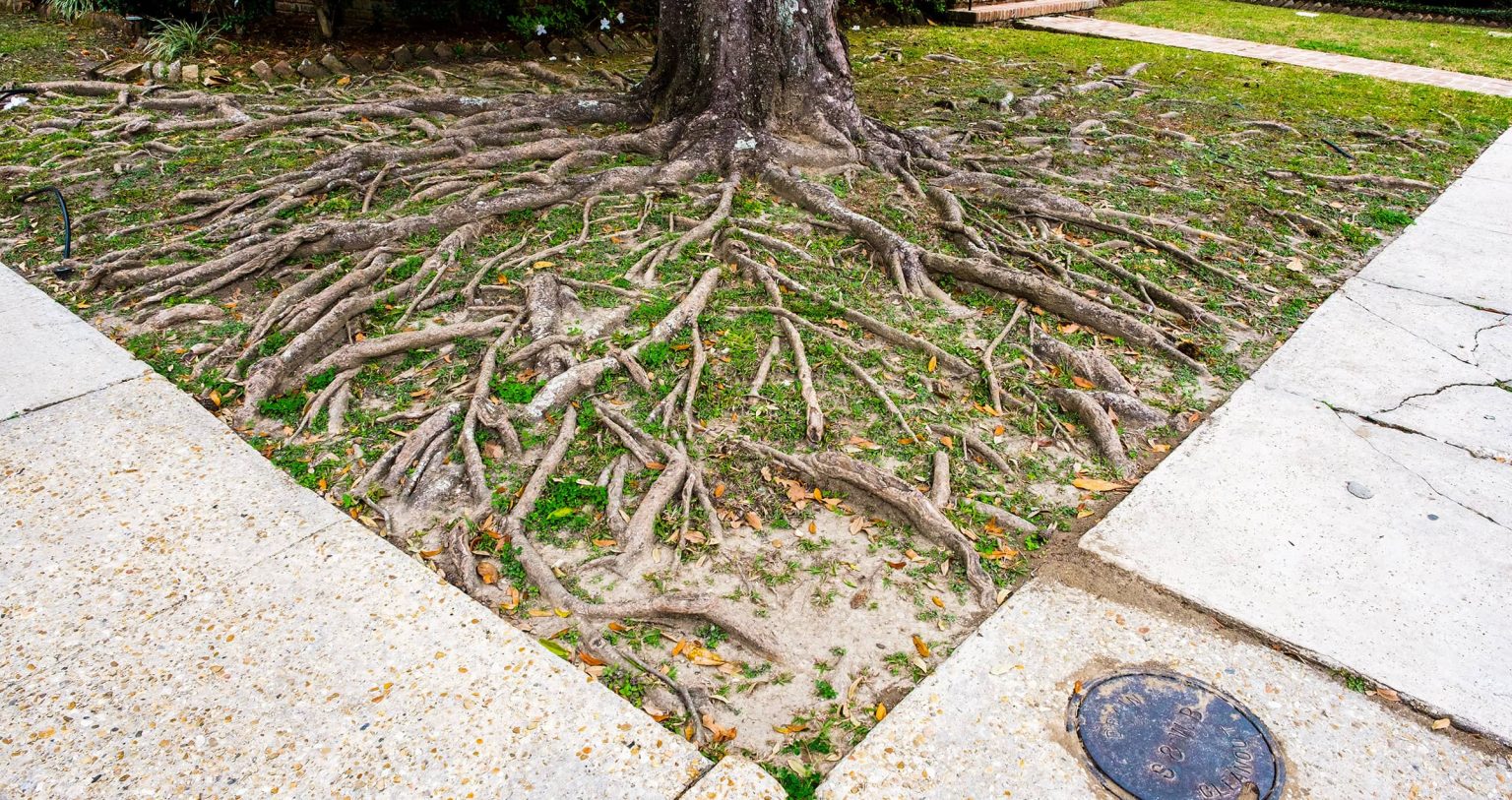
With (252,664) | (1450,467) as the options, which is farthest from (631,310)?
(1450,467)

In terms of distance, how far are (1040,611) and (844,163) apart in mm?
4860

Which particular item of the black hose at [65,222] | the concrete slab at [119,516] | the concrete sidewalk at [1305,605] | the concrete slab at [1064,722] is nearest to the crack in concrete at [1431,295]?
the concrete sidewalk at [1305,605]

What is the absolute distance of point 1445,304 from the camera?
5.75 metres

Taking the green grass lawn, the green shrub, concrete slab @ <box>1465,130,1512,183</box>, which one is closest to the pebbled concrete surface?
concrete slab @ <box>1465,130,1512,183</box>

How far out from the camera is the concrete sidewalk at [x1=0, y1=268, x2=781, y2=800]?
2598mm

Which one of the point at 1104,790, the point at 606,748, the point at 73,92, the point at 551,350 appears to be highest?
the point at 73,92

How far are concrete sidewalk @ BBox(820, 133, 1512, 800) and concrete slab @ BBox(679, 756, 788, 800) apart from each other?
0.59 ft

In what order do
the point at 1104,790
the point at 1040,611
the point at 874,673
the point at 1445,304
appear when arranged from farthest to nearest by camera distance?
the point at 1445,304
the point at 1040,611
the point at 874,673
the point at 1104,790

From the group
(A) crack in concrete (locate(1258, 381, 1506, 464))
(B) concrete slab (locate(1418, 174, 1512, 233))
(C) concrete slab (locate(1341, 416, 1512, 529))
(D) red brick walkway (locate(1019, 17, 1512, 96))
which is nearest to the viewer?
(C) concrete slab (locate(1341, 416, 1512, 529))

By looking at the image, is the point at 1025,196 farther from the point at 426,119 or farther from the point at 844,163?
the point at 426,119

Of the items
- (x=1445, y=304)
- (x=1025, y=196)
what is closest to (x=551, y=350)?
(x=1025, y=196)

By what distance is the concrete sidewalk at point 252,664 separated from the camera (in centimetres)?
260

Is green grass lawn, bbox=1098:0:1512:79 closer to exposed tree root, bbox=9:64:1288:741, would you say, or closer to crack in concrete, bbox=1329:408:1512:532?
exposed tree root, bbox=9:64:1288:741

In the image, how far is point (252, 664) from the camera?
2.95 metres
